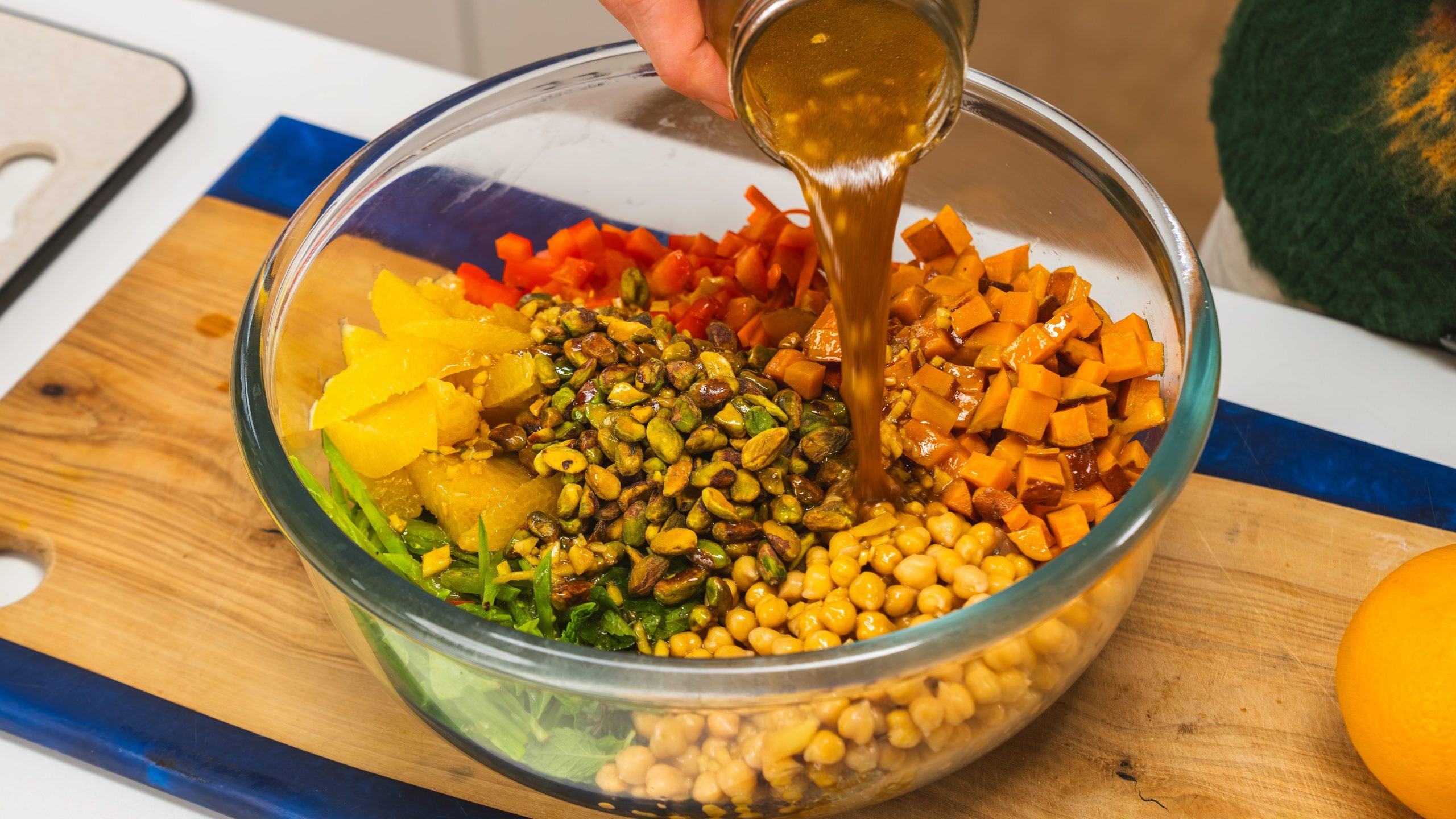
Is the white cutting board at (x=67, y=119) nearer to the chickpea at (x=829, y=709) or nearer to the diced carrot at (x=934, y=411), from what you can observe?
the diced carrot at (x=934, y=411)

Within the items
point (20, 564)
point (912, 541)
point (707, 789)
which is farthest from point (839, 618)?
point (20, 564)

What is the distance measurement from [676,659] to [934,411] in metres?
0.56

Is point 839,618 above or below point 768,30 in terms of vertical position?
below

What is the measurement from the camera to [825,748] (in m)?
1.12

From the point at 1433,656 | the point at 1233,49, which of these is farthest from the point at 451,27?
the point at 1433,656

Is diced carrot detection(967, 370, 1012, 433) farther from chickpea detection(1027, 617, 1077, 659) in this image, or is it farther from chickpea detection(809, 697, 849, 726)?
chickpea detection(809, 697, 849, 726)

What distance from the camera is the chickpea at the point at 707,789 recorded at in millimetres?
1170

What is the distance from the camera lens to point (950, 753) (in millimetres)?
1204

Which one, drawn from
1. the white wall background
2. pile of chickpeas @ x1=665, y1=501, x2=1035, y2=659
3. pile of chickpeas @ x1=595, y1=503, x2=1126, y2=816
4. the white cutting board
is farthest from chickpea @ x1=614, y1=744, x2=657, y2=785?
the white wall background

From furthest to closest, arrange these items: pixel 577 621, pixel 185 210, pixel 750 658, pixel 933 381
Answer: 1. pixel 185 210
2. pixel 933 381
3. pixel 577 621
4. pixel 750 658

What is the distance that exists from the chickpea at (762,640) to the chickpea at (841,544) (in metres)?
0.13

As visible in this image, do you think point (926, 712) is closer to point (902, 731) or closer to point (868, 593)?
point (902, 731)

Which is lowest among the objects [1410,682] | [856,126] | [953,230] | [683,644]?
[683,644]

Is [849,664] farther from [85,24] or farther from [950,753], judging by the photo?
[85,24]
